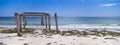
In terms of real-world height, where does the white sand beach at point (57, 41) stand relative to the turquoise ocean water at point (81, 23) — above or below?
above

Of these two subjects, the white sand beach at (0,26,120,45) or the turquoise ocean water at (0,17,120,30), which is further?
the turquoise ocean water at (0,17,120,30)

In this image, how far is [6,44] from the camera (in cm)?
855

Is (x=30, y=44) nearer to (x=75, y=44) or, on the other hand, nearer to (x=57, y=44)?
(x=57, y=44)

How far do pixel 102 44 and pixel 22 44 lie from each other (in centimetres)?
399

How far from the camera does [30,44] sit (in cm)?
869

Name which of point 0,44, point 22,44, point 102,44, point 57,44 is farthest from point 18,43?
Result: point 102,44

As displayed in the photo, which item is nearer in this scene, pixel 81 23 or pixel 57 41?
pixel 57 41

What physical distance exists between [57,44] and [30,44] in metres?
1.34

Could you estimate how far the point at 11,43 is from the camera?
8.84 metres

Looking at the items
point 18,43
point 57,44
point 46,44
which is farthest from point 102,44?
point 18,43

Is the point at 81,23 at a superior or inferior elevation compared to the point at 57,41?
inferior

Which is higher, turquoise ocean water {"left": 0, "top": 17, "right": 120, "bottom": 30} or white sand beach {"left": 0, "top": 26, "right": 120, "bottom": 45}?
white sand beach {"left": 0, "top": 26, "right": 120, "bottom": 45}

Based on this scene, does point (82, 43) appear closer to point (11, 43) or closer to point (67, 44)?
A: point (67, 44)

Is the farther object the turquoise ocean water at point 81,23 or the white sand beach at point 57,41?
the turquoise ocean water at point 81,23
